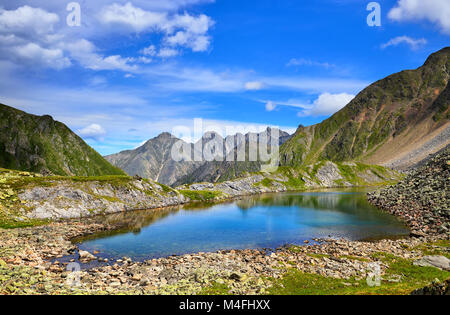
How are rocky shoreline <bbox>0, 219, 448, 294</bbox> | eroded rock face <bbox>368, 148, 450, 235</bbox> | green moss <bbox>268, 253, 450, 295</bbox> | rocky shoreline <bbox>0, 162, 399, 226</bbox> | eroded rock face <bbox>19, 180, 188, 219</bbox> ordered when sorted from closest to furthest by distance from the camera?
green moss <bbox>268, 253, 450, 295</bbox>
rocky shoreline <bbox>0, 219, 448, 294</bbox>
eroded rock face <bbox>368, 148, 450, 235</bbox>
rocky shoreline <bbox>0, 162, 399, 226</bbox>
eroded rock face <bbox>19, 180, 188, 219</bbox>

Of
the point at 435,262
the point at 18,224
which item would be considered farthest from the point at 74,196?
the point at 435,262

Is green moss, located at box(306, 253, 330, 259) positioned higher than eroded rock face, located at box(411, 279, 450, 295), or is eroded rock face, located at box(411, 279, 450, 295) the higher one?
eroded rock face, located at box(411, 279, 450, 295)

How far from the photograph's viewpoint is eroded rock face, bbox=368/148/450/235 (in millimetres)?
58938

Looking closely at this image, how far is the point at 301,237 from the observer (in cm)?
5953

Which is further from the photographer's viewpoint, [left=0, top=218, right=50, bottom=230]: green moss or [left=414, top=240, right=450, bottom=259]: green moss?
[left=0, top=218, right=50, bottom=230]: green moss

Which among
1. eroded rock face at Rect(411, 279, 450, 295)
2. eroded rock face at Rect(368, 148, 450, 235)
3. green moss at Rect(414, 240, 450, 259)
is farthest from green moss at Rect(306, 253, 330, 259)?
eroded rock face at Rect(368, 148, 450, 235)

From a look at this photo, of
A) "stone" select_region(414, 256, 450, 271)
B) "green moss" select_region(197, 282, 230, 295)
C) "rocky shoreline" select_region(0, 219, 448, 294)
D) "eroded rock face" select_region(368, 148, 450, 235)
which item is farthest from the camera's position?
"eroded rock face" select_region(368, 148, 450, 235)

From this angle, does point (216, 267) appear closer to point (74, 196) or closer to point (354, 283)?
point (354, 283)

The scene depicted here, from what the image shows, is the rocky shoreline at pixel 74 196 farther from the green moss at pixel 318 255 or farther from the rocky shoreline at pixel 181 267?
the green moss at pixel 318 255

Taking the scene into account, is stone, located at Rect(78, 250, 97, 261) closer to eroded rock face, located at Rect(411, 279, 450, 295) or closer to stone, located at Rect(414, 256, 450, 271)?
eroded rock face, located at Rect(411, 279, 450, 295)

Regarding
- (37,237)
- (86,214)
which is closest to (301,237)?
(37,237)

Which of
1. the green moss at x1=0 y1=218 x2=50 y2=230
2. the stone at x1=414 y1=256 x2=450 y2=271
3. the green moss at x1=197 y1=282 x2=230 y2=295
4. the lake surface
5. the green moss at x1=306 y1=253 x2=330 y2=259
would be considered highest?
the stone at x1=414 y1=256 x2=450 y2=271

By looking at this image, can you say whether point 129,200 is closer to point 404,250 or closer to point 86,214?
point 86,214
